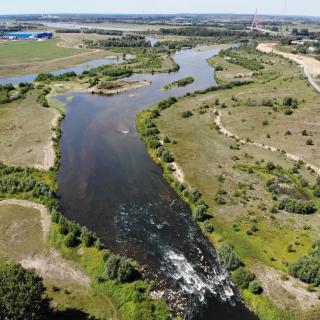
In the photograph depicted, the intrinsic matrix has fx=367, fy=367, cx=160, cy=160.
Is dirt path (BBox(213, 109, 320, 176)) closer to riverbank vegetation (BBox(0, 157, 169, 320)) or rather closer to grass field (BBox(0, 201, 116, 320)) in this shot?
riverbank vegetation (BBox(0, 157, 169, 320))

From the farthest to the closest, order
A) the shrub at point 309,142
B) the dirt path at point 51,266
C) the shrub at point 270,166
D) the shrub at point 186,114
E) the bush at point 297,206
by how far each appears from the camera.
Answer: the shrub at point 186,114
the shrub at point 309,142
the shrub at point 270,166
the bush at point 297,206
the dirt path at point 51,266

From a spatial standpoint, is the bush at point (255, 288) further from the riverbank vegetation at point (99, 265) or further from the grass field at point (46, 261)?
the grass field at point (46, 261)

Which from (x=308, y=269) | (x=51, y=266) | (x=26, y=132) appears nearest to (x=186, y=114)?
(x=26, y=132)

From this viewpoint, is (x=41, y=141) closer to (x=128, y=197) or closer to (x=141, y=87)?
(x=128, y=197)

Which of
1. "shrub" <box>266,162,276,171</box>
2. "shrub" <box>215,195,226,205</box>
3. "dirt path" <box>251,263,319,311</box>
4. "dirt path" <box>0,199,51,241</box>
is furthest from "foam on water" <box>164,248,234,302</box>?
"shrub" <box>266,162,276,171</box>

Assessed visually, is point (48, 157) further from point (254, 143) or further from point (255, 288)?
point (255, 288)

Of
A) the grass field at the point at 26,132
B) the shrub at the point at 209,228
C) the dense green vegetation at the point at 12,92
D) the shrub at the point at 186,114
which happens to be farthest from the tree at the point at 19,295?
the dense green vegetation at the point at 12,92

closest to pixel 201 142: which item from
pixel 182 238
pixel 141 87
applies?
pixel 182 238
